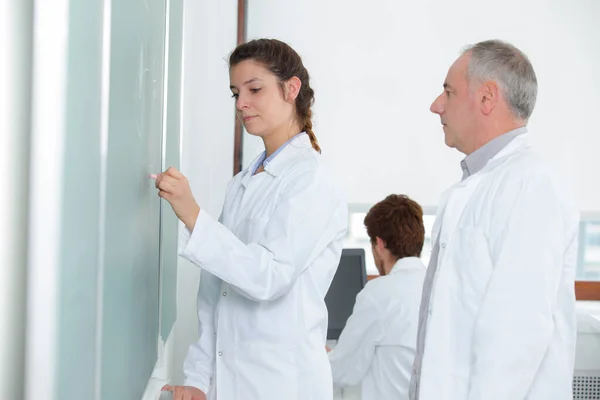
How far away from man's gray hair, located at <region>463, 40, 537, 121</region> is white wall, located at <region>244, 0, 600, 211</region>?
6.12ft

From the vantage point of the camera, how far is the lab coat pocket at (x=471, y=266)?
115cm

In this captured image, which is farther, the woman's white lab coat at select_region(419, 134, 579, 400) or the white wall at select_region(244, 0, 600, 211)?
the white wall at select_region(244, 0, 600, 211)

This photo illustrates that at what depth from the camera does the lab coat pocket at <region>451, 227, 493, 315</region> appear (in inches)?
45.3

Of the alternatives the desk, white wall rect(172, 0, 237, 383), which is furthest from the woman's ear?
the desk

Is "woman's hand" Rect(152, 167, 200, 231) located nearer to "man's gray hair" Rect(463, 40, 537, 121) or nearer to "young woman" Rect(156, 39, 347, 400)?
"young woman" Rect(156, 39, 347, 400)

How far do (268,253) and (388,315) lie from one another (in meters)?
1.10

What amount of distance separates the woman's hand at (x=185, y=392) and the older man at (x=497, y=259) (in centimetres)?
40

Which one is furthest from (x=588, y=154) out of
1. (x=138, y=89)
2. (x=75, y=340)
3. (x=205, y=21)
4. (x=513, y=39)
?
(x=75, y=340)

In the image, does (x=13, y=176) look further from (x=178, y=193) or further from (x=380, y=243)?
Answer: (x=380, y=243)

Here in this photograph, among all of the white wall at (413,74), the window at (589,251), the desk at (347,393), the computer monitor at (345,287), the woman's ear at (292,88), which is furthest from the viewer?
the window at (589,251)

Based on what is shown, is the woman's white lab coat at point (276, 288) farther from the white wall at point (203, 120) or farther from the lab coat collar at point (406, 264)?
the lab coat collar at point (406, 264)

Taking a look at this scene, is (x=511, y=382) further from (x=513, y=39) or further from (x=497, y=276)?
(x=513, y=39)

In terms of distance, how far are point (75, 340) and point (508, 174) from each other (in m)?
0.79

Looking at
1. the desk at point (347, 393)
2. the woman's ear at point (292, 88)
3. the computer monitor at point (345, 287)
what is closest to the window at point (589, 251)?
the computer monitor at point (345, 287)
